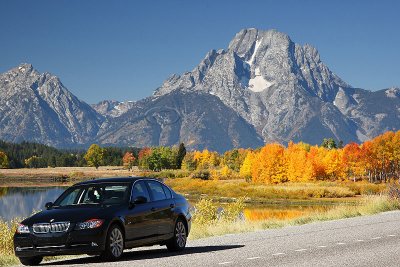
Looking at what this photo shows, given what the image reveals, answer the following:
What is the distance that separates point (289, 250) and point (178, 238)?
2.52 metres

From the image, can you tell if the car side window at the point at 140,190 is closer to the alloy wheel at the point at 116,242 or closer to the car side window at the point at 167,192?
the car side window at the point at 167,192

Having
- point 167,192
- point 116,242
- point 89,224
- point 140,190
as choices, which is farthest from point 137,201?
point 167,192

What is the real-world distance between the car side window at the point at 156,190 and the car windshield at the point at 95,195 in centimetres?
89

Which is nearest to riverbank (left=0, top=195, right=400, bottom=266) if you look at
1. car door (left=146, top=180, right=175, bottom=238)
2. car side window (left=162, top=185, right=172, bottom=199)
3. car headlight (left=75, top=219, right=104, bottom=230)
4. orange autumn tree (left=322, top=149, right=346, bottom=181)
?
car headlight (left=75, top=219, right=104, bottom=230)

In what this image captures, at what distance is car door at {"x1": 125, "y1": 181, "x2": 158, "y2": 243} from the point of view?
44.5 feet

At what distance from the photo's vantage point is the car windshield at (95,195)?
13.9 metres

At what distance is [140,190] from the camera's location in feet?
47.7

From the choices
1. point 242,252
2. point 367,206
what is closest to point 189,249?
point 242,252

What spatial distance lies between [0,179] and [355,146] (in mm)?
93759

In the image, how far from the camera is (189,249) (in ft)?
51.4

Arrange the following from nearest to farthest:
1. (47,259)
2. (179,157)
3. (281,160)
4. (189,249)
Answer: (47,259)
(189,249)
(281,160)
(179,157)

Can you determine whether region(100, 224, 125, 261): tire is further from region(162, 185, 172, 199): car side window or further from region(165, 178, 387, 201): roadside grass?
region(165, 178, 387, 201): roadside grass

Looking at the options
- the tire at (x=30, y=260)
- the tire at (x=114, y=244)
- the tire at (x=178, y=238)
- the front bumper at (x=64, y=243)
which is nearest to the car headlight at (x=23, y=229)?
the front bumper at (x=64, y=243)

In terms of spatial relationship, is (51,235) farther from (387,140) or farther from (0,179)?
(0,179)
